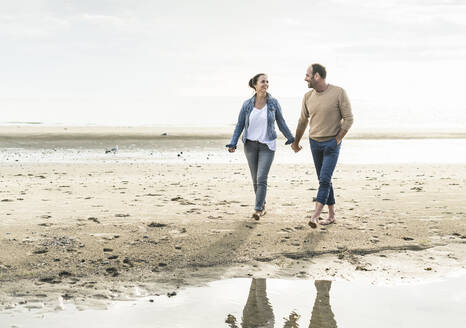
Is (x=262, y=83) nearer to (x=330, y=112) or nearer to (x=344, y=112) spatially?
(x=330, y=112)

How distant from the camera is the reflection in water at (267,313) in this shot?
416 cm

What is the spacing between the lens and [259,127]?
313 inches

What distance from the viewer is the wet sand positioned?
536cm

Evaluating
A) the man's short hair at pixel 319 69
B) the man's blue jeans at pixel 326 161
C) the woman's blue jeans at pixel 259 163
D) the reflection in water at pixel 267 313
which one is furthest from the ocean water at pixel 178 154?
the reflection in water at pixel 267 313

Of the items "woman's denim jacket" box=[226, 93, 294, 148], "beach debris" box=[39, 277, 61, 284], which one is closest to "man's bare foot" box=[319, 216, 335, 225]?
"woman's denim jacket" box=[226, 93, 294, 148]

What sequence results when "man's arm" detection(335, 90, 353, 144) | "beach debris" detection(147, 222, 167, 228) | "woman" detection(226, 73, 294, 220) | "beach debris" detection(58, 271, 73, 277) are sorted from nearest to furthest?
"beach debris" detection(58, 271, 73, 277) < "man's arm" detection(335, 90, 353, 144) < "beach debris" detection(147, 222, 167, 228) < "woman" detection(226, 73, 294, 220)

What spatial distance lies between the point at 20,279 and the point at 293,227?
370 centimetres

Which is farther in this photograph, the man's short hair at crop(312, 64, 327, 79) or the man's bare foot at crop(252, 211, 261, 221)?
the man's bare foot at crop(252, 211, 261, 221)

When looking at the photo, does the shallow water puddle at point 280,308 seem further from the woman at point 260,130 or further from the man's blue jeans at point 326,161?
the woman at point 260,130

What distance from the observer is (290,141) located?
7.88 meters

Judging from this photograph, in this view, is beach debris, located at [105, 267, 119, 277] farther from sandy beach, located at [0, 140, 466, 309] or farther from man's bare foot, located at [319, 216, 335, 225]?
man's bare foot, located at [319, 216, 335, 225]

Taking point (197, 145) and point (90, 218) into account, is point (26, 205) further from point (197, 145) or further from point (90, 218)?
point (197, 145)

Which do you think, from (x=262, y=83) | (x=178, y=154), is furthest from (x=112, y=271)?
(x=178, y=154)

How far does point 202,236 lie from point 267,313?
2.61 metres
